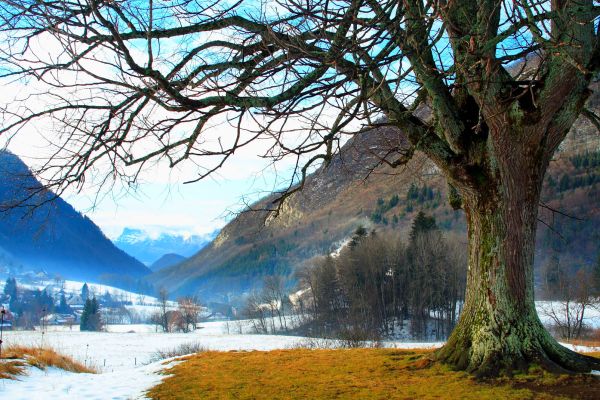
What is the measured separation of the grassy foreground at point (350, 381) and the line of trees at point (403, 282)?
138 feet

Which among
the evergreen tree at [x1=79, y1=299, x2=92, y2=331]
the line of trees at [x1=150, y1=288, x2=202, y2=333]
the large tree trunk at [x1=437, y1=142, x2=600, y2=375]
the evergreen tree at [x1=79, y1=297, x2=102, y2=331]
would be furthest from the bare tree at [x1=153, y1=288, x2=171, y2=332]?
the large tree trunk at [x1=437, y1=142, x2=600, y2=375]

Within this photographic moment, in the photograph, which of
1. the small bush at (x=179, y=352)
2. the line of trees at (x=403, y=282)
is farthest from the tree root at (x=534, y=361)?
the line of trees at (x=403, y=282)

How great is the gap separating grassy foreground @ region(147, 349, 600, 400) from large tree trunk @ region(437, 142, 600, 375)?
1.19 ft

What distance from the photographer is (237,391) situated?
233 inches

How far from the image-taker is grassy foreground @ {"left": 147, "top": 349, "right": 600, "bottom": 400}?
5117mm

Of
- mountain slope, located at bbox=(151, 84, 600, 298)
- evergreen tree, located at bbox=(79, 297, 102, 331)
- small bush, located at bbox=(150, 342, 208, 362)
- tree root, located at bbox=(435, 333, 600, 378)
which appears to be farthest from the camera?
evergreen tree, located at bbox=(79, 297, 102, 331)

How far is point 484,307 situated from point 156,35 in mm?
4999

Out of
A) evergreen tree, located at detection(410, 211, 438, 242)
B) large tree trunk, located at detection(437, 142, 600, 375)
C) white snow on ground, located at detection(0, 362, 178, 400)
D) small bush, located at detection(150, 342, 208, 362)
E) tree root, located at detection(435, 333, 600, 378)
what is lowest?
small bush, located at detection(150, 342, 208, 362)

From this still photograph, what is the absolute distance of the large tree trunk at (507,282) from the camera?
580cm

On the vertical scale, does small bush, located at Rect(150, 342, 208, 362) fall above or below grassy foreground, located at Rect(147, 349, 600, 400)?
below

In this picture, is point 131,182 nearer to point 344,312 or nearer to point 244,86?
point 244,86

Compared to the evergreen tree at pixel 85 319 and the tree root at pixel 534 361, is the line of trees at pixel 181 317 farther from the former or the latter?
the tree root at pixel 534 361

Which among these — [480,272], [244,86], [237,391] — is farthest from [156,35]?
[480,272]

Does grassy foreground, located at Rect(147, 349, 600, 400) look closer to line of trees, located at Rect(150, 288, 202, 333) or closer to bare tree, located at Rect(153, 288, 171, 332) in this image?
line of trees, located at Rect(150, 288, 202, 333)
